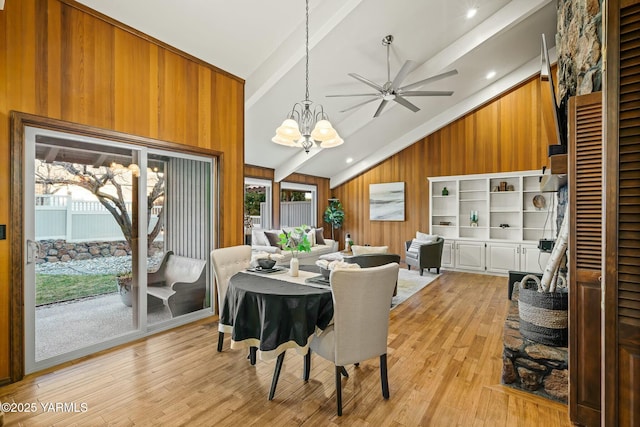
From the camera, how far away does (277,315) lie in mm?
2059

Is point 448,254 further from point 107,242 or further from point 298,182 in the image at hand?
point 107,242

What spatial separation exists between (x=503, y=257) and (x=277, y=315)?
19.5 ft

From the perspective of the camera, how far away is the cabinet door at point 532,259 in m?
5.84

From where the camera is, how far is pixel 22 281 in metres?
2.39

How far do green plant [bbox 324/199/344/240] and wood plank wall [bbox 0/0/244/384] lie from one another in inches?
199

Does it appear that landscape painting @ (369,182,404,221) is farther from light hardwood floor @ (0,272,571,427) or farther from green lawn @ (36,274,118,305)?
green lawn @ (36,274,118,305)

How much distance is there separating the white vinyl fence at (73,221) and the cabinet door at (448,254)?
6.41 m

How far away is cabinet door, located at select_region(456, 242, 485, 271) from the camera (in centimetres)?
649

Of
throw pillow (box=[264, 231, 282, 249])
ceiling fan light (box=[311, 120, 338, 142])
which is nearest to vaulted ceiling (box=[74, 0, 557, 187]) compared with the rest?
ceiling fan light (box=[311, 120, 338, 142])

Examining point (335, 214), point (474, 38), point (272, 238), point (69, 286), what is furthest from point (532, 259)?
point (69, 286)

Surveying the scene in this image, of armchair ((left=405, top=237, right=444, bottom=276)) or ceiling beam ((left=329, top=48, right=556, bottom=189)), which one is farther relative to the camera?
armchair ((left=405, top=237, right=444, bottom=276))

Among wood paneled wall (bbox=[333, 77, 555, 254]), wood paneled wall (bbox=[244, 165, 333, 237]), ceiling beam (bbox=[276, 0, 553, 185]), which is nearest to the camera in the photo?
ceiling beam (bbox=[276, 0, 553, 185])

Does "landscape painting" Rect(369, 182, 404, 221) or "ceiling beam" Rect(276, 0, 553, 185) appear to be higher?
"ceiling beam" Rect(276, 0, 553, 185)

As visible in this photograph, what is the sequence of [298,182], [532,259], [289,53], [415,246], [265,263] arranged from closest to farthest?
[265,263], [289,53], [532,259], [415,246], [298,182]
